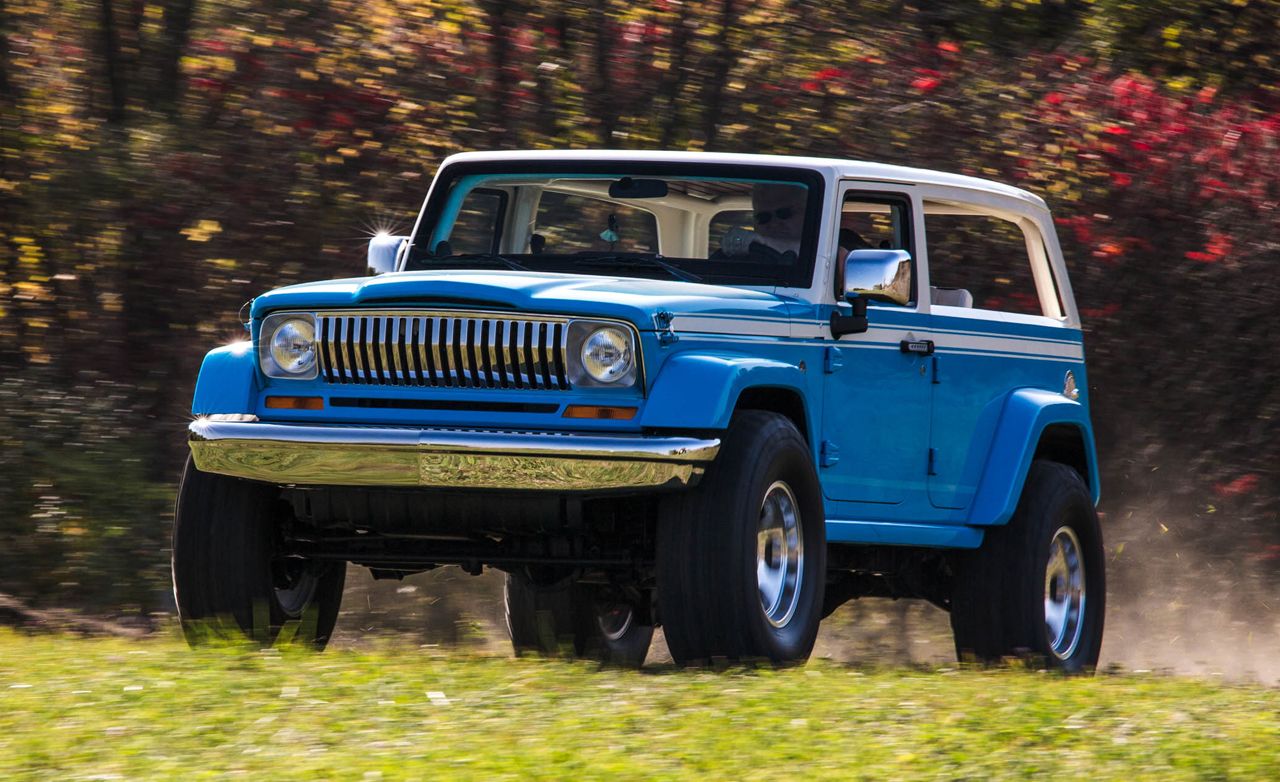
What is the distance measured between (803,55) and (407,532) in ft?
20.2

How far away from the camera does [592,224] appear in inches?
332

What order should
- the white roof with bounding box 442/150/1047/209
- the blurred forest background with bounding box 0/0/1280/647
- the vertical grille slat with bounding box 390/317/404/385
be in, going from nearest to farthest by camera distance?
the vertical grille slat with bounding box 390/317/404/385
the white roof with bounding box 442/150/1047/209
the blurred forest background with bounding box 0/0/1280/647

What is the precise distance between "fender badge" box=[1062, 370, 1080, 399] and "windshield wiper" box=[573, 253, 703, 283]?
2.38m

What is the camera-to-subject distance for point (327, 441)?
6617mm

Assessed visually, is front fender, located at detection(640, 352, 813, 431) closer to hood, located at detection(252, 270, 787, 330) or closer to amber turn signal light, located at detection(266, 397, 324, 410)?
hood, located at detection(252, 270, 787, 330)

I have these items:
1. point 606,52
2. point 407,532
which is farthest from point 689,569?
point 606,52

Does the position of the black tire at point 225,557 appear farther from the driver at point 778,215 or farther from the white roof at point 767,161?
the driver at point 778,215

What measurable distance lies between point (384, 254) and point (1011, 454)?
2634 mm

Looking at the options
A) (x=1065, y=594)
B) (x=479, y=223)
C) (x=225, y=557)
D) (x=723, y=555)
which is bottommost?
(x=1065, y=594)

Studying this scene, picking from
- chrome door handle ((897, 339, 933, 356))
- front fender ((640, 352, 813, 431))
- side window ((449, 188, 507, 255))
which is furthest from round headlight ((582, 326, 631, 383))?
side window ((449, 188, 507, 255))

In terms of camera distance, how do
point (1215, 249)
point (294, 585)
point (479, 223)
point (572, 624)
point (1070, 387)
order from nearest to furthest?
point (294, 585) < point (479, 223) < point (1070, 387) < point (572, 624) < point (1215, 249)

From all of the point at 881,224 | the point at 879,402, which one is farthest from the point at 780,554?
the point at 881,224

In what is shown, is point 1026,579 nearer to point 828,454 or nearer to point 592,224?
point 828,454

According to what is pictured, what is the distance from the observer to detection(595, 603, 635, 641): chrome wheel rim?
986 cm
